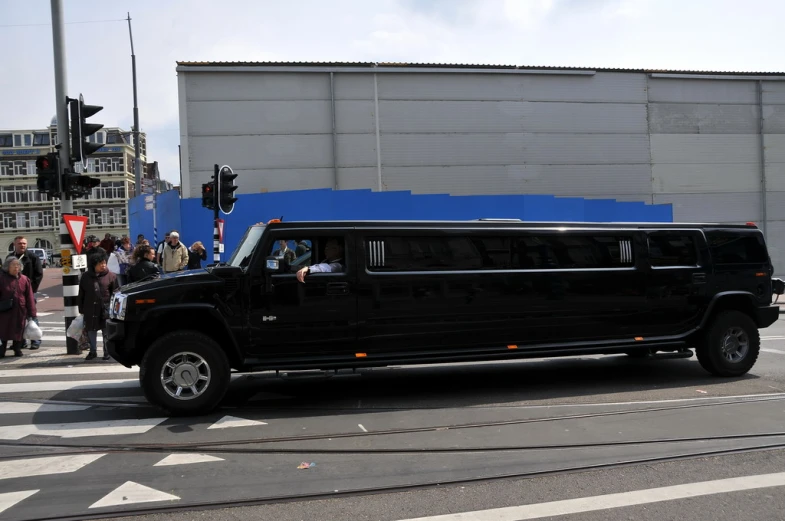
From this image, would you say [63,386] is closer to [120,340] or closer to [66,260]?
[120,340]

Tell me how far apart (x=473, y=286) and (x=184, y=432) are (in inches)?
126

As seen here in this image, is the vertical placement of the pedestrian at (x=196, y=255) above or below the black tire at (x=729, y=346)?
above

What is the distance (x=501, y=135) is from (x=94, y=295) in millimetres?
18755

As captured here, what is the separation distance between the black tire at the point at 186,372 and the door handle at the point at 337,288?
3.98 feet

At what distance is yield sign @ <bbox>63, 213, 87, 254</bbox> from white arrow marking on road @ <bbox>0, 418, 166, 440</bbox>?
5.45 meters

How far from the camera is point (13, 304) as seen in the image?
10508 mm

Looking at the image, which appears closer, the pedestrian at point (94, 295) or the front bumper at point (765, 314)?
the front bumper at point (765, 314)

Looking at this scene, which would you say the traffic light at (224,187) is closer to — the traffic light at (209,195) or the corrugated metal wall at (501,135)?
the traffic light at (209,195)

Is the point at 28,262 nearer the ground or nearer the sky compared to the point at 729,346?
nearer the sky

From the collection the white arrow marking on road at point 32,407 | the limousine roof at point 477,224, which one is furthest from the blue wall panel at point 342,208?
the white arrow marking on road at point 32,407

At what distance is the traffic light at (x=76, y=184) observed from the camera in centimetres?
1090

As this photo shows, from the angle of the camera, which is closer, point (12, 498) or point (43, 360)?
point (12, 498)

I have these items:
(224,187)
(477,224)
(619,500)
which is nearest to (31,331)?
(224,187)

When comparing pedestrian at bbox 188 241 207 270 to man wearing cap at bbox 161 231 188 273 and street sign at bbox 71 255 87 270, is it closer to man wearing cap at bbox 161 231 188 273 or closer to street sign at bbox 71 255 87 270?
man wearing cap at bbox 161 231 188 273
